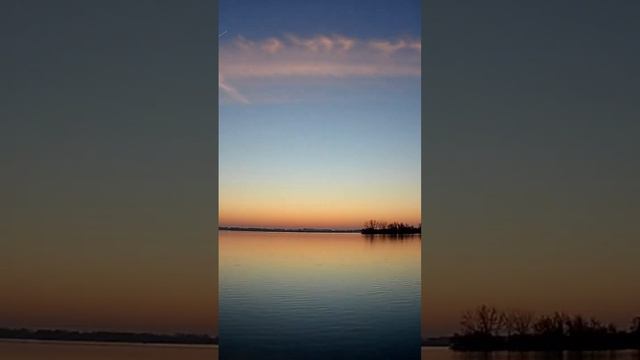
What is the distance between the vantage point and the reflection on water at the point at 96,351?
6965mm

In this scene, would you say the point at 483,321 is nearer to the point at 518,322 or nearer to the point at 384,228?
the point at 518,322

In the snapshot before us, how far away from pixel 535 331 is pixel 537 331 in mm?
23

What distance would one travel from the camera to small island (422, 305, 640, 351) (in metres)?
6.82

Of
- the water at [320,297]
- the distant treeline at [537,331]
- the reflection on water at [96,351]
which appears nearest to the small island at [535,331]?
the distant treeline at [537,331]

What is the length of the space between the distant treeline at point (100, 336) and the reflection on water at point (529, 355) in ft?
6.13

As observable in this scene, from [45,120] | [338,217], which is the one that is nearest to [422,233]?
[338,217]

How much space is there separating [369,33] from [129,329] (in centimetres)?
322

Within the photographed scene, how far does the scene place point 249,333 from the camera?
19.5ft

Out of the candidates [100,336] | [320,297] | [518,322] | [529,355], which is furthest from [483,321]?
[100,336]

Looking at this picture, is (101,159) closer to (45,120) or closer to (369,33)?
(45,120)

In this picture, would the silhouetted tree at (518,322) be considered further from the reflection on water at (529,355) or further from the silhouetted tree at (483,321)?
the reflection on water at (529,355)

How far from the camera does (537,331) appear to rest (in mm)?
6934

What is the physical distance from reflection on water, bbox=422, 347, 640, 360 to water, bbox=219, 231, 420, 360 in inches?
43.1

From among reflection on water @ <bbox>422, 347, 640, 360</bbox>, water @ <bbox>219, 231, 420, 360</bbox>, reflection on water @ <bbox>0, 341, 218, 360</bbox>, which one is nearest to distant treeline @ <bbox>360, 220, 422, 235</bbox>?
water @ <bbox>219, 231, 420, 360</bbox>
